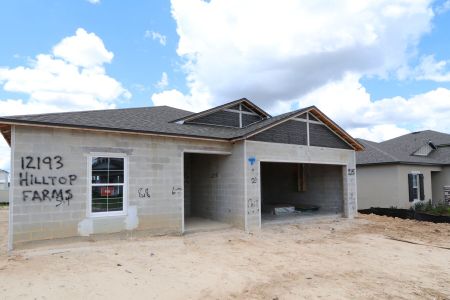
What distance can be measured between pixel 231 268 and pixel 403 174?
15.3m

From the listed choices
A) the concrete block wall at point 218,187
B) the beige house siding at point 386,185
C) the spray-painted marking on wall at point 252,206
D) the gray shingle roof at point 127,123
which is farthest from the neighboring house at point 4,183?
the beige house siding at point 386,185

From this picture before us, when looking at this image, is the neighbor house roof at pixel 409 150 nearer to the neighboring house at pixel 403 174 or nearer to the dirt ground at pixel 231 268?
the neighboring house at pixel 403 174

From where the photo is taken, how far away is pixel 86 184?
996cm

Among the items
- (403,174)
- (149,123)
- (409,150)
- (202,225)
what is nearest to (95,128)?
(149,123)

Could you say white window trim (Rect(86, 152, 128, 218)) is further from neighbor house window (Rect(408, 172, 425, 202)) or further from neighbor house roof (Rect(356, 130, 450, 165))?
neighbor house window (Rect(408, 172, 425, 202))

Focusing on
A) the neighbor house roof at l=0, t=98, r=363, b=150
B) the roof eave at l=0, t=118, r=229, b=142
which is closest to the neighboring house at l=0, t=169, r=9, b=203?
the neighbor house roof at l=0, t=98, r=363, b=150

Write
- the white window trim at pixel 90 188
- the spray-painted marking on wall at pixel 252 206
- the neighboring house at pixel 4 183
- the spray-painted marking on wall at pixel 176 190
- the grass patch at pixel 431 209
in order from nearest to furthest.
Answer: the white window trim at pixel 90 188, the spray-painted marking on wall at pixel 176 190, the spray-painted marking on wall at pixel 252 206, the grass patch at pixel 431 209, the neighboring house at pixel 4 183

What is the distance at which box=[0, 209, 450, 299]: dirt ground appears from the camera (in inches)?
244

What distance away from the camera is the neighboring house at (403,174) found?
1922 centimetres

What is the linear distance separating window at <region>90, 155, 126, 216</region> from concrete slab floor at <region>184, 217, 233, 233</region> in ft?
8.78

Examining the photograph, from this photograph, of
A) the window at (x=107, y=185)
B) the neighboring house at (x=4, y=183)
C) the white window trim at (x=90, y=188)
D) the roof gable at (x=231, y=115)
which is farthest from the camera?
the neighboring house at (x=4, y=183)

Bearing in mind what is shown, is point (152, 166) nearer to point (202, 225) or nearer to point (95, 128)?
point (95, 128)

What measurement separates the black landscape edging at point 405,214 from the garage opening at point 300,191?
310 centimetres

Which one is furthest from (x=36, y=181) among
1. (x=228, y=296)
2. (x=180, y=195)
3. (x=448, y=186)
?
(x=448, y=186)
